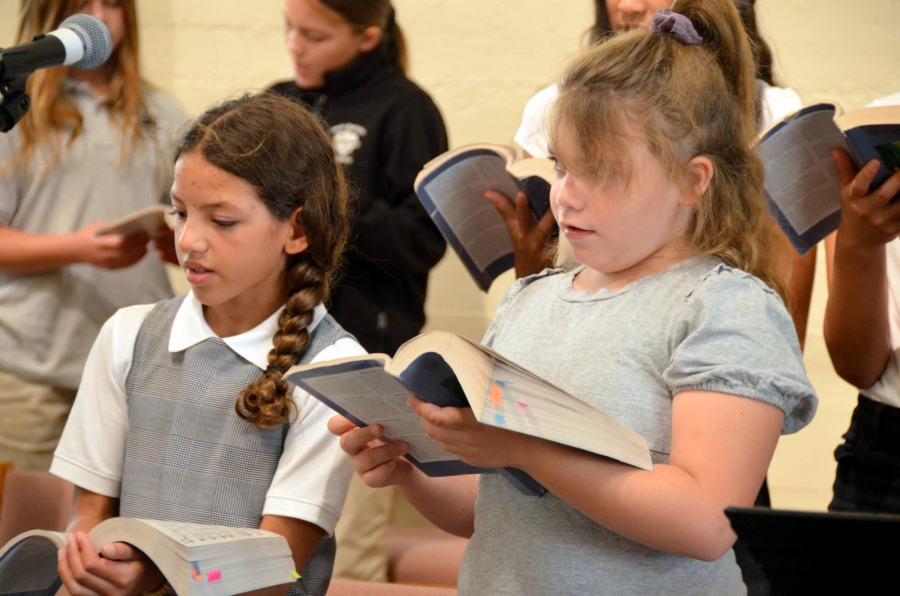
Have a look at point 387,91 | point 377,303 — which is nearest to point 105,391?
point 377,303

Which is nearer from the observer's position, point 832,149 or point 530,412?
point 530,412

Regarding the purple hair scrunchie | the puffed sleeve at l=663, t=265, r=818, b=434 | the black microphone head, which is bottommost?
the puffed sleeve at l=663, t=265, r=818, b=434

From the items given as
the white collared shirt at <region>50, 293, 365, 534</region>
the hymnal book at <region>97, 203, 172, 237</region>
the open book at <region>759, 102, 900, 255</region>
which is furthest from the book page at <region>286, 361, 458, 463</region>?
the hymnal book at <region>97, 203, 172, 237</region>

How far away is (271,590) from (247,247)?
1.57ft

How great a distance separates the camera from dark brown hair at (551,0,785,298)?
1.00 m

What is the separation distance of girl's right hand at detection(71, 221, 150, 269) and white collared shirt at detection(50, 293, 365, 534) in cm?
48

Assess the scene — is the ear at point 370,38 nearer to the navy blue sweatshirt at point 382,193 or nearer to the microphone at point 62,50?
the navy blue sweatshirt at point 382,193

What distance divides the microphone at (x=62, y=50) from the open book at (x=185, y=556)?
49 cm

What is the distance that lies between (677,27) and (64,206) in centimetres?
146

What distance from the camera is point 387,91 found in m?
2.05

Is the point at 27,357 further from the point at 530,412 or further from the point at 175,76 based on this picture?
the point at 530,412

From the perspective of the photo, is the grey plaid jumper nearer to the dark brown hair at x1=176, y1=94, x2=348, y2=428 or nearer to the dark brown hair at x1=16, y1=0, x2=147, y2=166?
the dark brown hair at x1=176, y1=94, x2=348, y2=428

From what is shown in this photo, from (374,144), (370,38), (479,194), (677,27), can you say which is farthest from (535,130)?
(677,27)

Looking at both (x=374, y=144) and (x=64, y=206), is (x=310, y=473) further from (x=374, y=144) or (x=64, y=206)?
(x=64, y=206)
